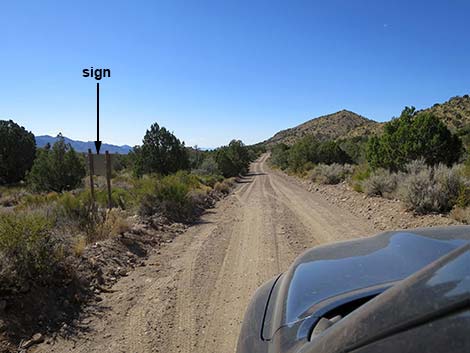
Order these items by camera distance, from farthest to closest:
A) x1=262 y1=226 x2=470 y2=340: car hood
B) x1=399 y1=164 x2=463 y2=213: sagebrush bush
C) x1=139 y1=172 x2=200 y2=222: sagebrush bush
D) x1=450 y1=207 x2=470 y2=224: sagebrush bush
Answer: x1=139 y1=172 x2=200 y2=222: sagebrush bush, x1=399 y1=164 x2=463 y2=213: sagebrush bush, x1=450 y1=207 x2=470 y2=224: sagebrush bush, x1=262 y1=226 x2=470 y2=340: car hood

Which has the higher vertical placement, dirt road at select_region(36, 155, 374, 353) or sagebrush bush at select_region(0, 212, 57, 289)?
sagebrush bush at select_region(0, 212, 57, 289)

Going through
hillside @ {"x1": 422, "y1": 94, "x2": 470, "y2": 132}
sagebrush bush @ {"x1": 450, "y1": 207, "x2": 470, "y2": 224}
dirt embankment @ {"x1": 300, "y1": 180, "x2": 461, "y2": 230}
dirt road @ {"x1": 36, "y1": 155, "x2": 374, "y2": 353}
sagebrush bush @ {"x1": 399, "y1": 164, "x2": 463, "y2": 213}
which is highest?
hillside @ {"x1": 422, "y1": 94, "x2": 470, "y2": 132}

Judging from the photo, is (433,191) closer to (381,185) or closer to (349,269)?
(381,185)

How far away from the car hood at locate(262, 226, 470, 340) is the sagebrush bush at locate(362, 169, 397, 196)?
1276 centimetres

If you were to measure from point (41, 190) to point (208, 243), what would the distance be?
1975 centimetres

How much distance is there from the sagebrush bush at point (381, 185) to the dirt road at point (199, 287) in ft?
13.2

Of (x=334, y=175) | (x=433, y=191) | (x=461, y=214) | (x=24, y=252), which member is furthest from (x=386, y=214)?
(x=334, y=175)

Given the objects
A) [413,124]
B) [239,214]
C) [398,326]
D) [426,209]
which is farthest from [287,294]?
[413,124]

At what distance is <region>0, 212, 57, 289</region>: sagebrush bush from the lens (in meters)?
5.27

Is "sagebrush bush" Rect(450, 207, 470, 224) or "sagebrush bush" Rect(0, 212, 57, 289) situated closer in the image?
"sagebrush bush" Rect(0, 212, 57, 289)

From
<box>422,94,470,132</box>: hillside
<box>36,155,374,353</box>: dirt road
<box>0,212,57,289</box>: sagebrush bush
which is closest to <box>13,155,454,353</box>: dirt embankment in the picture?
<box>36,155,374,353</box>: dirt road

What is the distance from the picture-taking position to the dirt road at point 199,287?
4535mm

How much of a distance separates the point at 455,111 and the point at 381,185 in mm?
52890

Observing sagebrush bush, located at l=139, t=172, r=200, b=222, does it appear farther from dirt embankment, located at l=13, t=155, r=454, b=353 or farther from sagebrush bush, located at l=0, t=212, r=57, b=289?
sagebrush bush, located at l=0, t=212, r=57, b=289
